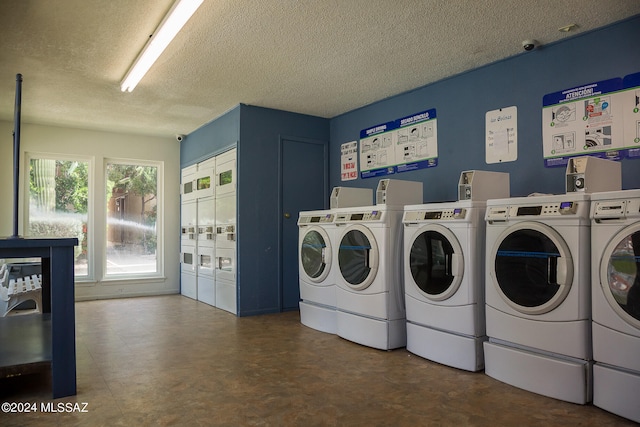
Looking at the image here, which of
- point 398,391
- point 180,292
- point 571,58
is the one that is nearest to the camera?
point 398,391

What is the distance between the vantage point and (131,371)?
308cm

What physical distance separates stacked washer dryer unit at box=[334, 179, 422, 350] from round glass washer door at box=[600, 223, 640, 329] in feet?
5.23

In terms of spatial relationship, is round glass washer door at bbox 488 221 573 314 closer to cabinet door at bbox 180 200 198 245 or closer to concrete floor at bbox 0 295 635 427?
concrete floor at bbox 0 295 635 427

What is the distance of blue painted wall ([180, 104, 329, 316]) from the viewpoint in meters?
5.14

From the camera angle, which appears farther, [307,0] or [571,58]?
[571,58]

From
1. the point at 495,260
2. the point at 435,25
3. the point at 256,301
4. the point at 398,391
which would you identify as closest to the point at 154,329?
the point at 256,301

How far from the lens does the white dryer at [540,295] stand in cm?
249

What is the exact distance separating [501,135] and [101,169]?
5.67m

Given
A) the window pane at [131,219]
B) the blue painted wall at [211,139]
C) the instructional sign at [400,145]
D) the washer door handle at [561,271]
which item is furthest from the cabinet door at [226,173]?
the washer door handle at [561,271]

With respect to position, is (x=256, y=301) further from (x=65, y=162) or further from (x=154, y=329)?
(x=65, y=162)

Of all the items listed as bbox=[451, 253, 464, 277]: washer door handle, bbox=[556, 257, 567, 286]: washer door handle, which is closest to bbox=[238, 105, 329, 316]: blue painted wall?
bbox=[451, 253, 464, 277]: washer door handle

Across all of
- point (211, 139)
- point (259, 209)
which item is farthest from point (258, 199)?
point (211, 139)

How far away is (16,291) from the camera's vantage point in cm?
421

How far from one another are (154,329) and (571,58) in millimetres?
4500
